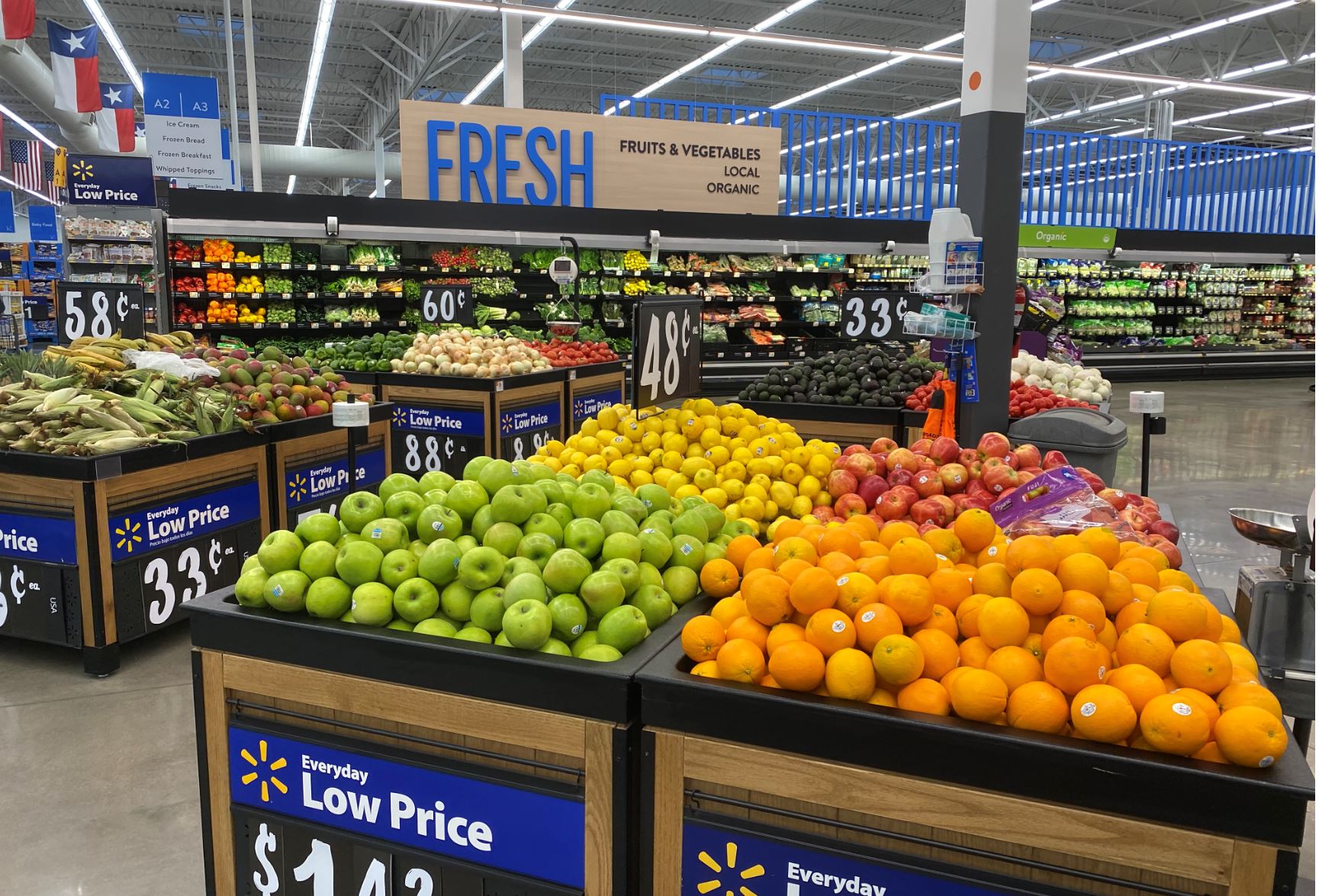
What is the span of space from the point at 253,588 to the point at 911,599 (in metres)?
1.36

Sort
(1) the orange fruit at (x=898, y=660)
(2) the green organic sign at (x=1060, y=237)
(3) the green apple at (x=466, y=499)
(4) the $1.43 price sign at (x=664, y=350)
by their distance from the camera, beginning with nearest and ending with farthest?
(1) the orange fruit at (x=898, y=660), (3) the green apple at (x=466, y=499), (4) the $1.43 price sign at (x=664, y=350), (2) the green organic sign at (x=1060, y=237)

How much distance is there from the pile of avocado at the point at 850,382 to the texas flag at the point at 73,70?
32.9ft

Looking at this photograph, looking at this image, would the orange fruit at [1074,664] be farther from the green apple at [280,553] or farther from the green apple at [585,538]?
the green apple at [280,553]

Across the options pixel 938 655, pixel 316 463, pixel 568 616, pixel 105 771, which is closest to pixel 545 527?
pixel 568 616

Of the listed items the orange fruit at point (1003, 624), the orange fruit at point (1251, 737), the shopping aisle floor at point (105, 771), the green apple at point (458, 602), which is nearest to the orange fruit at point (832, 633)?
the orange fruit at point (1003, 624)

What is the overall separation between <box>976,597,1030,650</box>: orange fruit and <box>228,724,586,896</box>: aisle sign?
798 mm

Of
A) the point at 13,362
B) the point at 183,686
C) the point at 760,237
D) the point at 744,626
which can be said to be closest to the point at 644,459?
the point at 744,626

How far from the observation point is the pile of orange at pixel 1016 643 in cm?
146

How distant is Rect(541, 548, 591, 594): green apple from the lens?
190cm

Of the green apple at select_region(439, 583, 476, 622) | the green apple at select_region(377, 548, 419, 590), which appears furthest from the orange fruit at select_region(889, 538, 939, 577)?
the green apple at select_region(377, 548, 419, 590)

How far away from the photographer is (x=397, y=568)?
77.4 inches

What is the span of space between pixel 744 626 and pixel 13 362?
5255mm

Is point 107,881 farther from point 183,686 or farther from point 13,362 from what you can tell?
point 13,362

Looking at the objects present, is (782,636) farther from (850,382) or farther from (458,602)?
(850,382)
